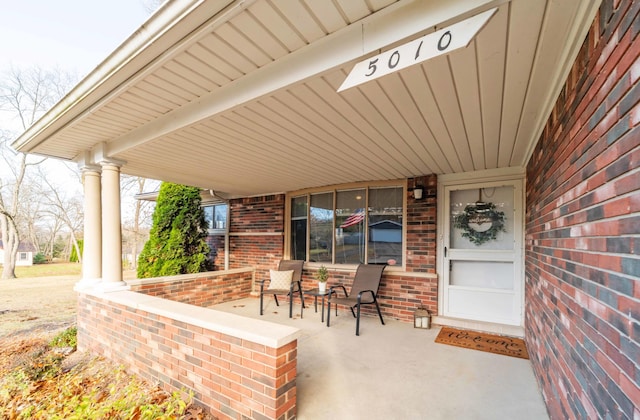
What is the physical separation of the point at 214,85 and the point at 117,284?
296 centimetres

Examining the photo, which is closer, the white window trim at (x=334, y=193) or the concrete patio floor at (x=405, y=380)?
the concrete patio floor at (x=405, y=380)

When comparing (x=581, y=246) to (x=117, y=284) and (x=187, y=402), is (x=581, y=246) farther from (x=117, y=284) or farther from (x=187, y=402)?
(x=117, y=284)

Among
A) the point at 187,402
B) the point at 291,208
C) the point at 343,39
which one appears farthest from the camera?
the point at 291,208

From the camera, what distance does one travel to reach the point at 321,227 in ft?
19.6

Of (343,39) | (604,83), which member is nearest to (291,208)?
(343,39)

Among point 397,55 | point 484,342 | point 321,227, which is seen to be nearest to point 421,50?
point 397,55

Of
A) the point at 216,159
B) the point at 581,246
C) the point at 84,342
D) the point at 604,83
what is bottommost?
the point at 84,342

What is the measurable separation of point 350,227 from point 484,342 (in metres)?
2.73

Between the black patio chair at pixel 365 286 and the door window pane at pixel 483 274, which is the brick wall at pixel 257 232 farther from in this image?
the door window pane at pixel 483 274

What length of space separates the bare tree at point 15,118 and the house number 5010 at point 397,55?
15206 mm

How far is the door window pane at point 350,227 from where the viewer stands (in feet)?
17.9

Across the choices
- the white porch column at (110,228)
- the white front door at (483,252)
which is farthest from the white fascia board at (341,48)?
the white front door at (483,252)

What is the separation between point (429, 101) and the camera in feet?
7.37

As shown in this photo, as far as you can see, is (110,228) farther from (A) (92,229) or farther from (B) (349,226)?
(B) (349,226)
